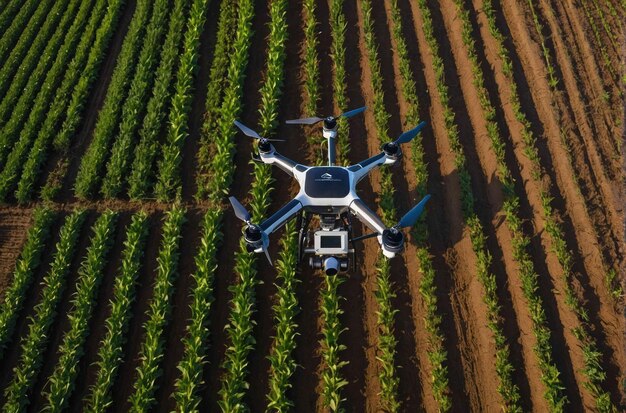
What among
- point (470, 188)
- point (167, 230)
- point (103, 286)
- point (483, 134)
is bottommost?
point (103, 286)

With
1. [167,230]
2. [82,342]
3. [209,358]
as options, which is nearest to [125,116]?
[167,230]

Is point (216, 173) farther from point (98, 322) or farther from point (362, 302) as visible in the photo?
point (362, 302)

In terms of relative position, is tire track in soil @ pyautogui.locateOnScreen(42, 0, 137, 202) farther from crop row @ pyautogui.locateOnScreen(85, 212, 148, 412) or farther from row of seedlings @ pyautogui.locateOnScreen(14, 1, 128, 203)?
crop row @ pyautogui.locateOnScreen(85, 212, 148, 412)

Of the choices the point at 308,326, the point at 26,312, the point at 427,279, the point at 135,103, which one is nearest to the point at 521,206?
the point at 427,279

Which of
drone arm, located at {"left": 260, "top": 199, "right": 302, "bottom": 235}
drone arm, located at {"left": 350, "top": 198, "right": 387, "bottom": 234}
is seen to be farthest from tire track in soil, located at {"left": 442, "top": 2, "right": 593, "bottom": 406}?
drone arm, located at {"left": 260, "top": 199, "right": 302, "bottom": 235}

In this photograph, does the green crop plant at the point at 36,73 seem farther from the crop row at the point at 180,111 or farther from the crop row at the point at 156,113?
the crop row at the point at 180,111

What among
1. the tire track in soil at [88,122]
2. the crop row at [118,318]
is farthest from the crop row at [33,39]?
the crop row at [118,318]

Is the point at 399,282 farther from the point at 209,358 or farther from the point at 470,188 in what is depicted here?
the point at 209,358
